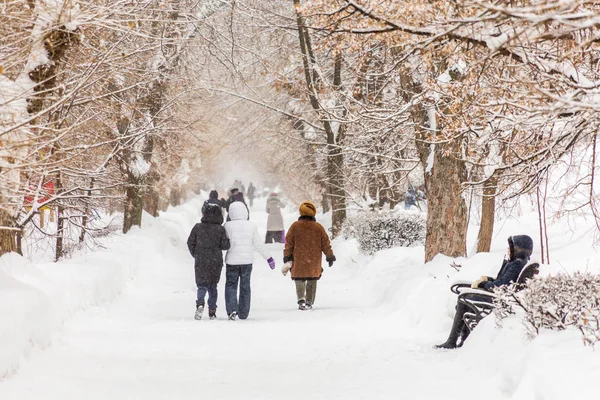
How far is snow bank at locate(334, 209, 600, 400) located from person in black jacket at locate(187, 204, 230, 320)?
2856mm

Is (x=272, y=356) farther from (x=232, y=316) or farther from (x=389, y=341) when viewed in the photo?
(x=232, y=316)

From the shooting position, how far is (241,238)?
11930mm

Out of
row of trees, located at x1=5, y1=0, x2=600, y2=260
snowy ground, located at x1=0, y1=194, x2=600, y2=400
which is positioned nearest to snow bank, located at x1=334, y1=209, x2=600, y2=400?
snowy ground, located at x1=0, y1=194, x2=600, y2=400

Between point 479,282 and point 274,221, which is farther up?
point 274,221

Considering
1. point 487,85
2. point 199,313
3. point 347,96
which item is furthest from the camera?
point 347,96

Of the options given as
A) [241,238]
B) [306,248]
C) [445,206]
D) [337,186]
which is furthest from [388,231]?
[241,238]

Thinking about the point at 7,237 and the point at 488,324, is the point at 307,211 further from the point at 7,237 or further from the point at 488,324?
the point at 488,324

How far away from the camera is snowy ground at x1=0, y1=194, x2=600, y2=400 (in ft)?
20.9

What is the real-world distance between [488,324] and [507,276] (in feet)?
3.04

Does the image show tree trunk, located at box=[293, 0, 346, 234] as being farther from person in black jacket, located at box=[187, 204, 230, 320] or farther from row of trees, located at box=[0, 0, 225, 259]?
person in black jacket, located at box=[187, 204, 230, 320]

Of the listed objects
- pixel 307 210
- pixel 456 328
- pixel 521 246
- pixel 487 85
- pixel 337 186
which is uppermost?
pixel 487 85

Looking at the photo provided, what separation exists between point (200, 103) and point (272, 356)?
16.5 m

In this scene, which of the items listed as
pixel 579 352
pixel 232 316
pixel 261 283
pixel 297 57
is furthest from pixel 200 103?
pixel 579 352

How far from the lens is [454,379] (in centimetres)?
696
